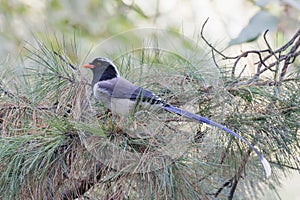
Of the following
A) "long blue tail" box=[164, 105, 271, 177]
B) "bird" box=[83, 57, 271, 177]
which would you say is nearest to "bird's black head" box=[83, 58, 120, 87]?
"bird" box=[83, 57, 271, 177]

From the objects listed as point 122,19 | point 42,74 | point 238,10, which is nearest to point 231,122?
point 42,74

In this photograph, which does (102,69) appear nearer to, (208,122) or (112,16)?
(208,122)

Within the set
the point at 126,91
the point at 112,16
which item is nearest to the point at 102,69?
the point at 126,91

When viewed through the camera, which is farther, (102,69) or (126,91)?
(102,69)

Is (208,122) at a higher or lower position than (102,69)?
lower

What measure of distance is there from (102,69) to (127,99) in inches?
6.8

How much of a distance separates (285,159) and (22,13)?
1.58 meters

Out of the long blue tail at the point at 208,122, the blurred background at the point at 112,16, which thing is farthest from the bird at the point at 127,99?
the blurred background at the point at 112,16

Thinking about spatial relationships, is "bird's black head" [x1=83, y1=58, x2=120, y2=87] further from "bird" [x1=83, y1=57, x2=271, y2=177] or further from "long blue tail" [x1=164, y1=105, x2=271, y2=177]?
"long blue tail" [x1=164, y1=105, x2=271, y2=177]

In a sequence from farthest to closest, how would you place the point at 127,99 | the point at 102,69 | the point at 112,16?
the point at 112,16
the point at 102,69
the point at 127,99

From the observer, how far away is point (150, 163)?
680 mm

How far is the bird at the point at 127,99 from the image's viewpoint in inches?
27.7

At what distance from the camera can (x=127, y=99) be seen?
2.32 ft

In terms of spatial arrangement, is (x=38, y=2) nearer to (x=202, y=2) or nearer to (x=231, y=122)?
(x=202, y=2)
